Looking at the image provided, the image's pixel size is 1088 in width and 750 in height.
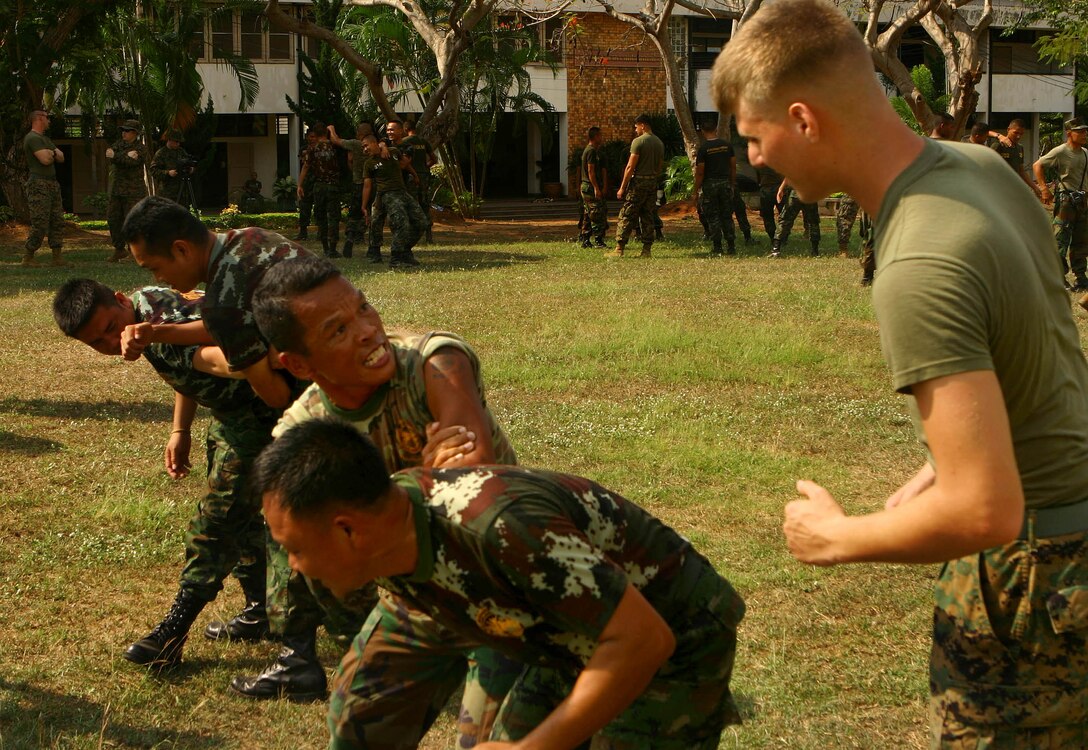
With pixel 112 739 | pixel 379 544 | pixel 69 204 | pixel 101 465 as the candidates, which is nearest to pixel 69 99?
pixel 69 204

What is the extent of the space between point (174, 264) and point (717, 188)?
15123 mm

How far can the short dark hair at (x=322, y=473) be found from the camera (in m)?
2.38

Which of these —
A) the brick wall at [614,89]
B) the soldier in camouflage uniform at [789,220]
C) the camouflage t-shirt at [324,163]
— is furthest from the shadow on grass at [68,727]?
the brick wall at [614,89]

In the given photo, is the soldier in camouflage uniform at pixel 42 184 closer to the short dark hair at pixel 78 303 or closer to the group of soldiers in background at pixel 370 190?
the group of soldiers in background at pixel 370 190

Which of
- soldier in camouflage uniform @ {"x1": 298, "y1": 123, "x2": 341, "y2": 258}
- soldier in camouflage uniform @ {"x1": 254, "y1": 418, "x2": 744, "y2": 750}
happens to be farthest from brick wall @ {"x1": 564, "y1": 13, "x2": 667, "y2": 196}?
soldier in camouflage uniform @ {"x1": 254, "y1": 418, "x2": 744, "y2": 750}

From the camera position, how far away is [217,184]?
3703 centimetres

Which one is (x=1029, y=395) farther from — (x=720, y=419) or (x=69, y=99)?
(x=69, y=99)

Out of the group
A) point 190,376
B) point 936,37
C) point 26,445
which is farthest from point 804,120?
point 936,37

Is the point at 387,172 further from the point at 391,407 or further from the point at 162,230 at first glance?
the point at 391,407

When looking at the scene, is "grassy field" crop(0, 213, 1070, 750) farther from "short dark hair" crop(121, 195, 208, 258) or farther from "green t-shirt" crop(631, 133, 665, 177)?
"green t-shirt" crop(631, 133, 665, 177)

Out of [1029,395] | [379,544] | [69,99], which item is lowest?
[379,544]

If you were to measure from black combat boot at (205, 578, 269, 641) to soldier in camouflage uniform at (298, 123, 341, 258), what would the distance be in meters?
14.4

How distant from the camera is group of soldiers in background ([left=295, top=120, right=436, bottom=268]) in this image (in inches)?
701

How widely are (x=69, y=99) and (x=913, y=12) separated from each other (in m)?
17.6
